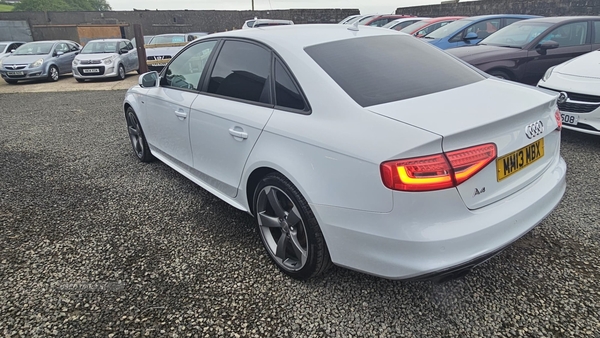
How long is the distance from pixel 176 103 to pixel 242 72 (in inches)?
33.6

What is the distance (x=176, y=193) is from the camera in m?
3.72

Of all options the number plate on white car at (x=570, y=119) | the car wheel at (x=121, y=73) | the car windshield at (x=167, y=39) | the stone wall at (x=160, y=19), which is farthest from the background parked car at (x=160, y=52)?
the stone wall at (x=160, y=19)

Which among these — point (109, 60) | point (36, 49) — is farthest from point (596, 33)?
point (36, 49)

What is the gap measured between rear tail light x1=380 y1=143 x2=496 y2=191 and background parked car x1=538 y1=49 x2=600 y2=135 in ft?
10.9

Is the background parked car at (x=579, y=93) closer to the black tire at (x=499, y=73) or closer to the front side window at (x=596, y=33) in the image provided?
the black tire at (x=499, y=73)

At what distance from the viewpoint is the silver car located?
474 inches

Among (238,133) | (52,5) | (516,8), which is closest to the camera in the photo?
(238,133)

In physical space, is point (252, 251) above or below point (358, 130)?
below

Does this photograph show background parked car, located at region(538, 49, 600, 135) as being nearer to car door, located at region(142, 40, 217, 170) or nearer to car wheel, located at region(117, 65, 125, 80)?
car door, located at region(142, 40, 217, 170)

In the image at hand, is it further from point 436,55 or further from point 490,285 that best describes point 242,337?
point 436,55

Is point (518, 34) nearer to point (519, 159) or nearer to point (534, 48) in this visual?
point (534, 48)

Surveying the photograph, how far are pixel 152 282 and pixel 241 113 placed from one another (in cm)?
120

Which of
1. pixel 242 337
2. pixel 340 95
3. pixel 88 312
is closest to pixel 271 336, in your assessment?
pixel 242 337

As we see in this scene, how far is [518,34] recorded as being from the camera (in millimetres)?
6410
